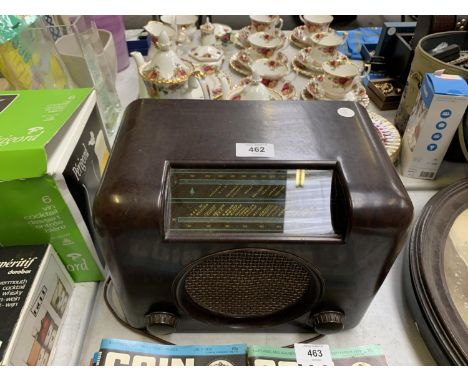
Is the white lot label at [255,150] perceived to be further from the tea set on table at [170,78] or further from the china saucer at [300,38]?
the china saucer at [300,38]

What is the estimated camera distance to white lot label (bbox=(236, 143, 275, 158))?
448 millimetres

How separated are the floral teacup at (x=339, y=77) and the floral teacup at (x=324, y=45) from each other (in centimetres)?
14

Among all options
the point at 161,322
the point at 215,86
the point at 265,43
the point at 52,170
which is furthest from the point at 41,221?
the point at 265,43

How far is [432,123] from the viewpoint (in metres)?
0.69

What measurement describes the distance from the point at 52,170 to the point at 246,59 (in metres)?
0.74

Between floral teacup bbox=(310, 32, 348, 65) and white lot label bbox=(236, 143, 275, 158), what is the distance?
2.24 ft

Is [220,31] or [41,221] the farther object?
[220,31]

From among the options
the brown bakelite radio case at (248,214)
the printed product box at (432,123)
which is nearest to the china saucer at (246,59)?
the printed product box at (432,123)

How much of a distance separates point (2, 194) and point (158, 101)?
0.81ft

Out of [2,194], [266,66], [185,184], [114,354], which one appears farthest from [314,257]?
[266,66]

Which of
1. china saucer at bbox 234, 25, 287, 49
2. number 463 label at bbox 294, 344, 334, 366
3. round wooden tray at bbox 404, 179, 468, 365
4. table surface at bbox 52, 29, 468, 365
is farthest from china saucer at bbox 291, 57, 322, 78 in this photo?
number 463 label at bbox 294, 344, 334, 366

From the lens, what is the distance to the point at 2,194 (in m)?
0.47

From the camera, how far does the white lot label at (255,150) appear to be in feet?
1.47

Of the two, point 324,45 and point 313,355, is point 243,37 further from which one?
point 313,355
